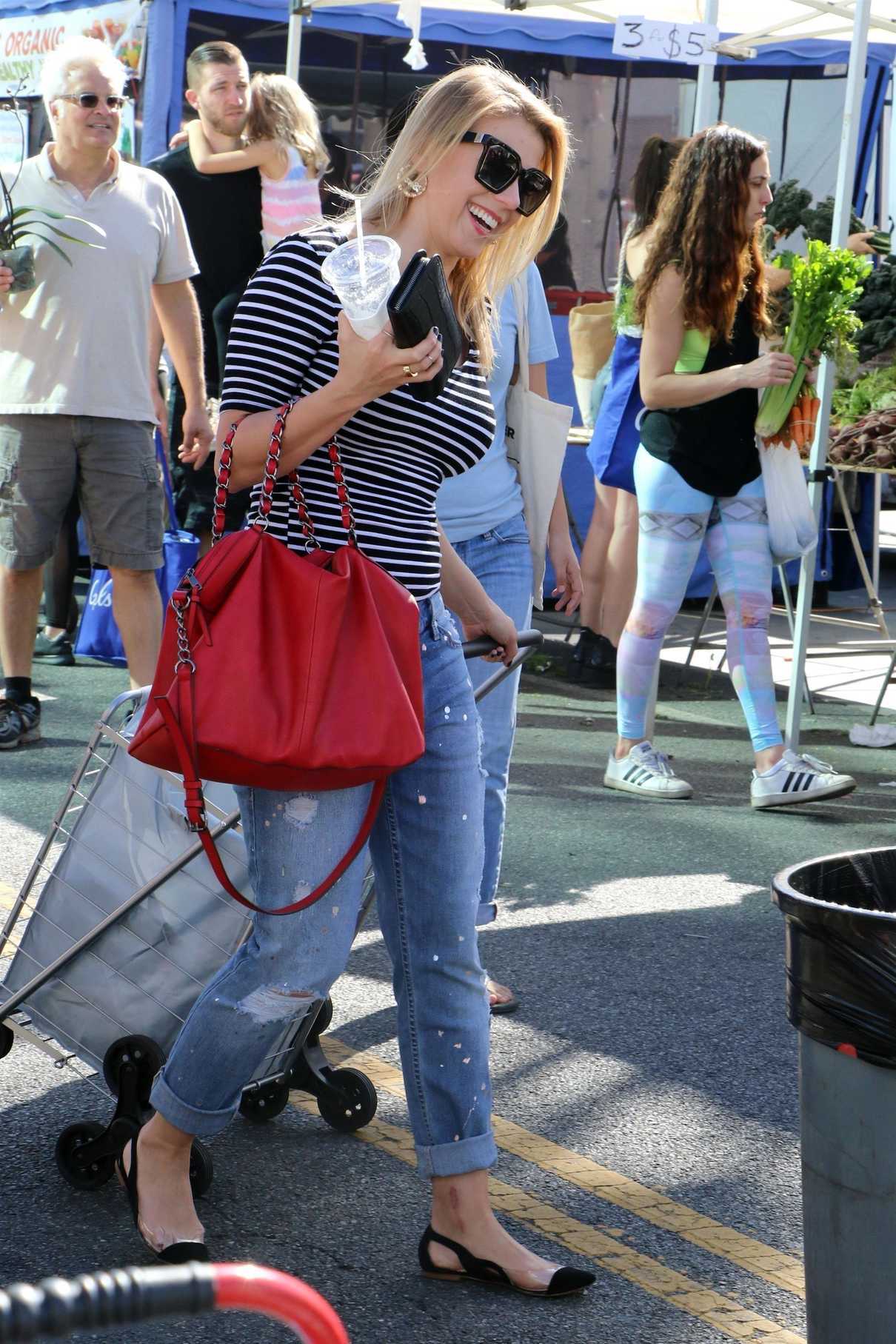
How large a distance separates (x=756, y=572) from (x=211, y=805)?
331cm

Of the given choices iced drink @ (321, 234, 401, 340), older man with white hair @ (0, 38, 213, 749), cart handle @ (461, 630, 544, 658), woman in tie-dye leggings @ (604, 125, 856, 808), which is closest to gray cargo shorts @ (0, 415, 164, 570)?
older man with white hair @ (0, 38, 213, 749)

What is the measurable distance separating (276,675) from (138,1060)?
99 centimetres

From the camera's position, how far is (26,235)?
629cm

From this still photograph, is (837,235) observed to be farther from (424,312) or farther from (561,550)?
(424,312)

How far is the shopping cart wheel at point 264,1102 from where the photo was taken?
3.52 m

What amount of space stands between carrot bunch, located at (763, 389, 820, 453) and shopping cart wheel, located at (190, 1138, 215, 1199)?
3781mm

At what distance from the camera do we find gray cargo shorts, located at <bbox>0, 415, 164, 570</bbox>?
21.1ft

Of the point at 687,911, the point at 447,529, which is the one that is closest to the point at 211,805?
the point at 447,529

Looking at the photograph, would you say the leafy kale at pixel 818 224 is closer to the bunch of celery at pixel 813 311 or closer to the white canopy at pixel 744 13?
the white canopy at pixel 744 13

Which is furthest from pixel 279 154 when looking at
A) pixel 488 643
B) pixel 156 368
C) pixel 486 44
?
pixel 488 643

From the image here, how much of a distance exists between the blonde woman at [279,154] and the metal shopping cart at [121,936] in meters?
6.01

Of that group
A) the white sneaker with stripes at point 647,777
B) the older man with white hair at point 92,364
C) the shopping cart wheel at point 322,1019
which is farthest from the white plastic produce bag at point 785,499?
the shopping cart wheel at point 322,1019

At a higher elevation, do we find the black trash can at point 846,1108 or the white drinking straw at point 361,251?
the white drinking straw at point 361,251

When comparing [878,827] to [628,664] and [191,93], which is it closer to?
[628,664]
